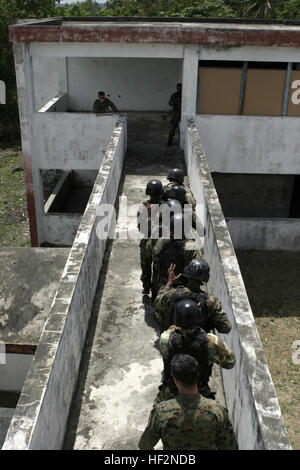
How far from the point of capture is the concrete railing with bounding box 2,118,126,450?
121 inches

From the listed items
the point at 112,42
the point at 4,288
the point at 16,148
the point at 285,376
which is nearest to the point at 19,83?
→ the point at 112,42

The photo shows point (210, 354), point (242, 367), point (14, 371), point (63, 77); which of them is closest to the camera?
point (210, 354)

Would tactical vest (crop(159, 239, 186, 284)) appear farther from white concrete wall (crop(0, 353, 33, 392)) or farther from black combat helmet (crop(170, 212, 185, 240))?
white concrete wall (crop(0, 353, 33, 392))

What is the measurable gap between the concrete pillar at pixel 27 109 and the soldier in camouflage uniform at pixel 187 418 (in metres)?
8.82

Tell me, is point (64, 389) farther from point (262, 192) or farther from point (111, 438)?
point (262, 192)

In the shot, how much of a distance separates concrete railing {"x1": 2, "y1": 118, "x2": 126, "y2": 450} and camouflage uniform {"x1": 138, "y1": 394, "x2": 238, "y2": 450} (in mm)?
743

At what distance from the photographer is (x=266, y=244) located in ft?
40.0

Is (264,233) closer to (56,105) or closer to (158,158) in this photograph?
(158,158)

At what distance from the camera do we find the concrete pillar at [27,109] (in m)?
10.2

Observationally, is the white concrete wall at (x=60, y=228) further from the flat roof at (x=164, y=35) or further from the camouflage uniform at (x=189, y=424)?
the camouflage uniform at (x=189, y=424)

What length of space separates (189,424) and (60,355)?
48.8 inches

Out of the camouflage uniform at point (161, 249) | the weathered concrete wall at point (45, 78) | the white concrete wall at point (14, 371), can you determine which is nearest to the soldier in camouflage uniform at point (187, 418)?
the camouflage uniform at point (161, 249)

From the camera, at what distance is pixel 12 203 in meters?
15.2

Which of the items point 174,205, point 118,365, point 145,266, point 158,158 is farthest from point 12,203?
point 118,365
